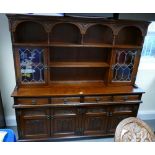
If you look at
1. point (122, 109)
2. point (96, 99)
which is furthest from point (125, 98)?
point (96, 99)

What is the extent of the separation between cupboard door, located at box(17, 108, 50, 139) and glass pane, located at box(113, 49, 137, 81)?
1156mm

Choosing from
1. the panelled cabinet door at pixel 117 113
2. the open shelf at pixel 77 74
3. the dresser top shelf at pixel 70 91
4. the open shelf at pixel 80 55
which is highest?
the open shelf at pixel 80 55

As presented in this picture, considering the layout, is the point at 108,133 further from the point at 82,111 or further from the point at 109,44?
the point at 109,44

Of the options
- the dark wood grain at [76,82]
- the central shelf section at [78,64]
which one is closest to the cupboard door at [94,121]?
the dark wood grain at [76,82]

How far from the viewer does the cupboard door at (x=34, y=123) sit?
2.32 m

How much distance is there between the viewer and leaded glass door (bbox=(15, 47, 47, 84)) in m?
2.22

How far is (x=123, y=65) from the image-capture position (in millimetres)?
2502

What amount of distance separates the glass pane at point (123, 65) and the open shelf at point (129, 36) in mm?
169

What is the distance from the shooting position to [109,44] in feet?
7.78

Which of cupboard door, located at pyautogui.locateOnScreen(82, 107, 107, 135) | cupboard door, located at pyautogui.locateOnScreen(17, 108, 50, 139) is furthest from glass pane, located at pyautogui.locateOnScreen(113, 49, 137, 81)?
cupboard door, located at pyautogui.locateOnScreen(17, 108, 50, 139)

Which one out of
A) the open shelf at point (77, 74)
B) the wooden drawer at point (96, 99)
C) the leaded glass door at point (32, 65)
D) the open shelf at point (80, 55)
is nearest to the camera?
the leaded glass door at point (32, 65)

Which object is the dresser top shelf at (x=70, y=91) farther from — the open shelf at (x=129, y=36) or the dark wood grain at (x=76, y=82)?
the open shelf at (x=129, y=36)
